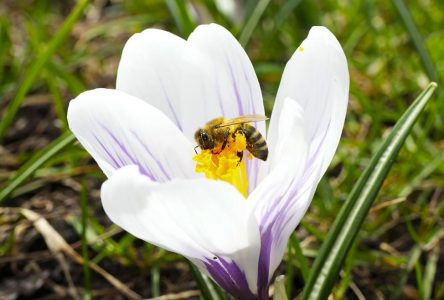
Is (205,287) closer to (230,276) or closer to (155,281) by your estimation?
(230,276)

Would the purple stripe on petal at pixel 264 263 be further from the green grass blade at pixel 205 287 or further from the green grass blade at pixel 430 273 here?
the green grass blade at pixel 430 273

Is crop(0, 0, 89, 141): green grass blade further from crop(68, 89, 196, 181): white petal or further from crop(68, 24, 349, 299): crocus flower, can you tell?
crop(68, 89, 196, 181): white petal

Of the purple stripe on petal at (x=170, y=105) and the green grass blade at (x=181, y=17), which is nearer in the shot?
the purple stripe on petal at (x=170, y=105)

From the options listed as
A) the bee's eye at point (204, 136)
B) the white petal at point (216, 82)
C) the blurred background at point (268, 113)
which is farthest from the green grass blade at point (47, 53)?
the bee's eye at point (204, 136)

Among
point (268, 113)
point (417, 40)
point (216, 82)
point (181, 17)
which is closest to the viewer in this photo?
point (216, 82)

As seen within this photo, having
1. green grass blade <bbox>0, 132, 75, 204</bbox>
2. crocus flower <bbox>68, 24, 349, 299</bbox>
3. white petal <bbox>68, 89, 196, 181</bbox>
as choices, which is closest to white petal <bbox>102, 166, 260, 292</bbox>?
crocus flower <bbox>68, 24, 349, 299</bbox>

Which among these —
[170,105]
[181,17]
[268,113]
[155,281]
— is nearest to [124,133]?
[170,105]
